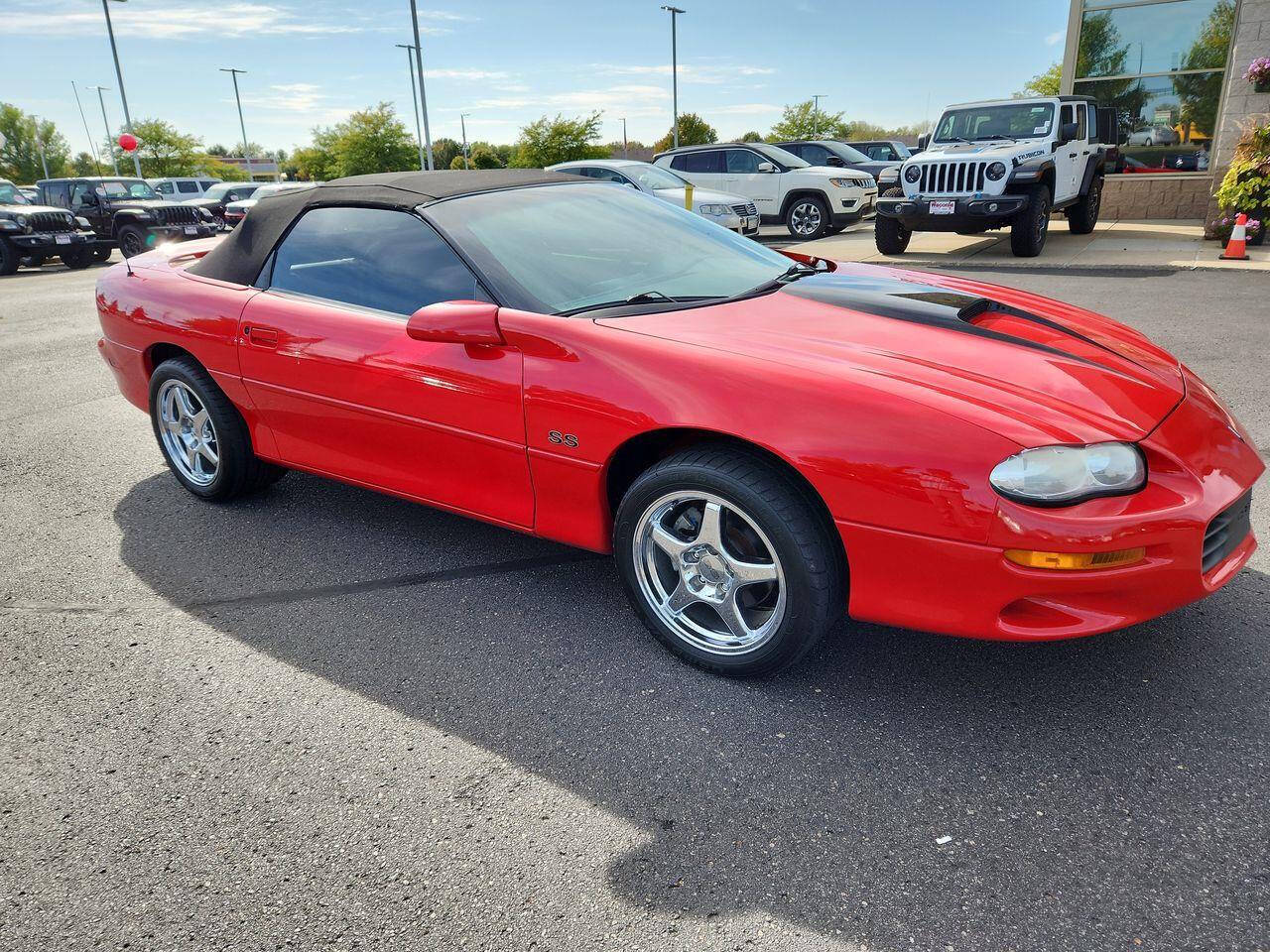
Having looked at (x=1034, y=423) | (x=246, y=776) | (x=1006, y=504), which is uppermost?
(x=1034, y=423)

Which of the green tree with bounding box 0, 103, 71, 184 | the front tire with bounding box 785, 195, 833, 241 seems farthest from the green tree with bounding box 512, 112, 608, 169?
the green tree with bounding box 0, 103, 71, 184

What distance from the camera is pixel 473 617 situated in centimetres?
308

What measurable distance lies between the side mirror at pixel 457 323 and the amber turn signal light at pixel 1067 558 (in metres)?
1.58

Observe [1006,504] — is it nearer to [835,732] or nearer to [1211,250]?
[835,732]

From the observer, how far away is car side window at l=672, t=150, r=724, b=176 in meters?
16.1

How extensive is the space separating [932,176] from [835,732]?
35.1 ft

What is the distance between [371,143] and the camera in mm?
51125

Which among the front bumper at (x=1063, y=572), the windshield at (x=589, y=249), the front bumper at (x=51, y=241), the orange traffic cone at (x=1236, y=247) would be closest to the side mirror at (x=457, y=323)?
the windshield at (x=589, y=249)

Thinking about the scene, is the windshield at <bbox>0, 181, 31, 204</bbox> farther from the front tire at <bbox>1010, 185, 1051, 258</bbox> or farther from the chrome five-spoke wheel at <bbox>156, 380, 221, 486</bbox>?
the front tire at <bbox>1010, 185, 1051, 258</bbox>

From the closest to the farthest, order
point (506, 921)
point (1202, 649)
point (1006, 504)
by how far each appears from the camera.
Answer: point (506, 921) → point (1006, 504) → point (1202, 649)

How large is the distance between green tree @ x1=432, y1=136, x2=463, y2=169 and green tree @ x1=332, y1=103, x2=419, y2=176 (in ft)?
53.6

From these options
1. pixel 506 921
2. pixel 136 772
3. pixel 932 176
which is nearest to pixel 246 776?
pixel 136 772

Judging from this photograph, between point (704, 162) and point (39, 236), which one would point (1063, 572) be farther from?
point (39, 236)

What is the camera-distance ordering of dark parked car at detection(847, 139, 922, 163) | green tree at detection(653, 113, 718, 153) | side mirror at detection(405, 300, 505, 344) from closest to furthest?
side mirror at detection(405, 300, 505, 344)
dark parked car at detection(847, 139, 922, 163)
green tree at detection(653, 113, 718, 153)
